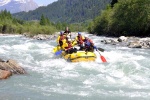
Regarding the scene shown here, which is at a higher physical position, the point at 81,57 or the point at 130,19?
the point at 130,19

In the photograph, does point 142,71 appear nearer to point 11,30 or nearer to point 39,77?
point 39,77

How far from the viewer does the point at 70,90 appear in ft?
40.2

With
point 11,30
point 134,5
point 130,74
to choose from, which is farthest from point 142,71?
point 11,30

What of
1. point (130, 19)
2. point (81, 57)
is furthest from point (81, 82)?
point (130, 19)

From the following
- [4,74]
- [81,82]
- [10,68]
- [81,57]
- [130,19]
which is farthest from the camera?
[130,19]

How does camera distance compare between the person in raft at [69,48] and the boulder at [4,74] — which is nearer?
the boulder at [4,74]

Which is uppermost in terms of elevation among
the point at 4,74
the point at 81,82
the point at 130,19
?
the point at 130,19

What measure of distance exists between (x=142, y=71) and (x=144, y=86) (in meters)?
2.90

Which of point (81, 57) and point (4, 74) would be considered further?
point (81, 57)

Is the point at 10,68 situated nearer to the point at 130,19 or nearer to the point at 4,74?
the point at 4,74

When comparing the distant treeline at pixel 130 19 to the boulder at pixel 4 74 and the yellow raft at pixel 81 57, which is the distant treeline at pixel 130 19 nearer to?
the yellow raft at pixel 81 57

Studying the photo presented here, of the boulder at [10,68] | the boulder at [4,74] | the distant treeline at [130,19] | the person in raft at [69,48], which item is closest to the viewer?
the boulder at [4,74]

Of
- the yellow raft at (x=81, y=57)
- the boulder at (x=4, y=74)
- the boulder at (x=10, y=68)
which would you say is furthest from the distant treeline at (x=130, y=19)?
the boulder at (x=4, y=74)

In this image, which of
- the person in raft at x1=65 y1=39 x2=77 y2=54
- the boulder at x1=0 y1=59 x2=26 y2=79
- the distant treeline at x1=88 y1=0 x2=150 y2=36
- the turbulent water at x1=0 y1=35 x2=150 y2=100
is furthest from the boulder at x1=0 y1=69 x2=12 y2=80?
the distant treeline at x1=88 y1=0 x2=150 y2=36
